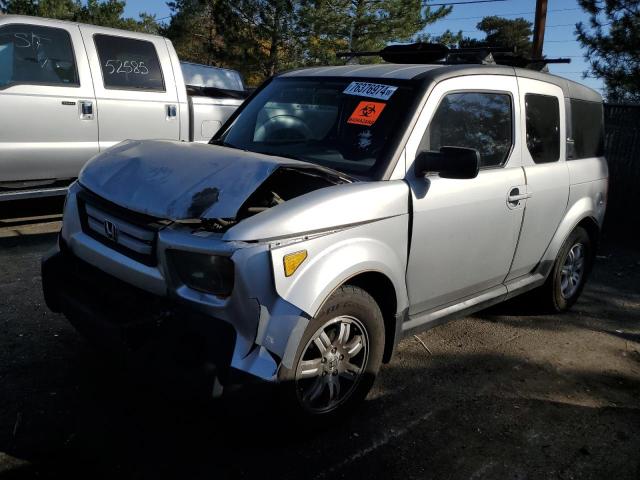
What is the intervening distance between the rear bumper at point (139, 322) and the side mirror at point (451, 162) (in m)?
1.43

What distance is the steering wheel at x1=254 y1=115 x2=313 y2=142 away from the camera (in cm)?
370

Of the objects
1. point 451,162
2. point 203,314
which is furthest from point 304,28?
point 203,314

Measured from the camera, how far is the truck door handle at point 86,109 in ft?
20.3

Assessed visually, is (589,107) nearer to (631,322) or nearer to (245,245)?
(631,322)

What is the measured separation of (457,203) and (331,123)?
2.99 ft

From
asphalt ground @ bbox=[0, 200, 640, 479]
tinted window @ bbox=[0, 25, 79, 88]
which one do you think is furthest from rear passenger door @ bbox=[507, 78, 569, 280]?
tinted window @ bbox=[0, 25, 79, 88]

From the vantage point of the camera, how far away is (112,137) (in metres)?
6.54

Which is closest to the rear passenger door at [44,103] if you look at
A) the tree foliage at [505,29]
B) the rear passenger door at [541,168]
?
the rear passenger door at [541,168]

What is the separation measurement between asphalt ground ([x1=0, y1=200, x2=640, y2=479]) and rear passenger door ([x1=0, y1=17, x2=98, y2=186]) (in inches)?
75.6

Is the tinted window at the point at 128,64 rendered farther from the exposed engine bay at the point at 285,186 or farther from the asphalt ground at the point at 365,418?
the exposed engine bay at the point at 285,186

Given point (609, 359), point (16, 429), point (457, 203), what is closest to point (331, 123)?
point (457, 203)

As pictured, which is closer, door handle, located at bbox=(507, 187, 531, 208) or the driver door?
the driver door

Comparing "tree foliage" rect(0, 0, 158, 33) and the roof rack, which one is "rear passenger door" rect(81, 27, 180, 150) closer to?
the roof rack

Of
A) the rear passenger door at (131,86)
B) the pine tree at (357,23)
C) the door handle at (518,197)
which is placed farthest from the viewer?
the pine tree at (357,23)
